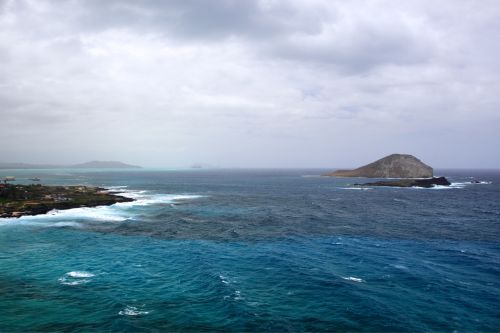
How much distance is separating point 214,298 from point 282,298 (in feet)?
22.6

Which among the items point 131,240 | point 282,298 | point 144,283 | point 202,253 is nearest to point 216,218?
point 131,240

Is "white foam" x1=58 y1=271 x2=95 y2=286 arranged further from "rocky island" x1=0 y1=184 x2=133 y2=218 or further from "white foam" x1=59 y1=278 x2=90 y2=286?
"rocky island" x1=0 y1=184 x2=133 y2=218

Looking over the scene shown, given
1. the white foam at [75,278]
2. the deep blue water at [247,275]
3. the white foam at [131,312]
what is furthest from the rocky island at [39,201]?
the white foam at [131,312]

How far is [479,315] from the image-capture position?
31.2 metres

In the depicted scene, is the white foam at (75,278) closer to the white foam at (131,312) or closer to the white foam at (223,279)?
the white foam at (131,312)

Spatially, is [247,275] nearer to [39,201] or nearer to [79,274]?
[79,274]

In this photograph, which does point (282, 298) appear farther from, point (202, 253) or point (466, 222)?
point (466, 222)

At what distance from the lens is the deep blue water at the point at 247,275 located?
98.6 ft

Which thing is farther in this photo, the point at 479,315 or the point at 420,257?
the point at 420,257

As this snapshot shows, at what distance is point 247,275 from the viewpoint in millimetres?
41812

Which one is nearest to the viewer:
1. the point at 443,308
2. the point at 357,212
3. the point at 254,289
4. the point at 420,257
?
the point at 443,308

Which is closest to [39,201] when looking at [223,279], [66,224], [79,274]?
[66,224]

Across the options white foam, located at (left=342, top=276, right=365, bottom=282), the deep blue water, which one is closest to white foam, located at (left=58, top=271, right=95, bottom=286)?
the deep blue water

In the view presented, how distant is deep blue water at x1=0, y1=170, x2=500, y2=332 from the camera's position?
30062 mm
